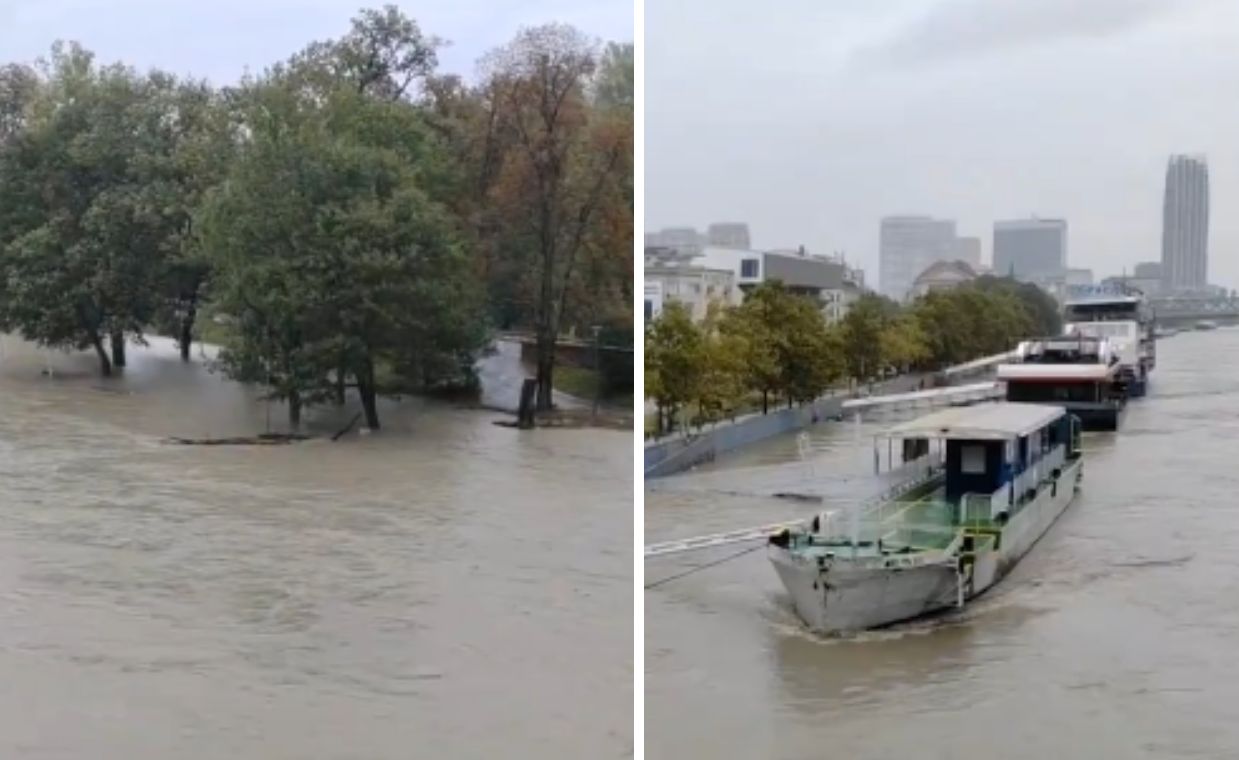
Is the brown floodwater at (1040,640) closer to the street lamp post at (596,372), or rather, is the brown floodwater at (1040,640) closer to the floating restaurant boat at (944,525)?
the floating restaurant boat at (944,525)

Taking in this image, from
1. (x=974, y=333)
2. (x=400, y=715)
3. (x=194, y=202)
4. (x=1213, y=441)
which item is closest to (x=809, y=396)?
(x=974, y=333)

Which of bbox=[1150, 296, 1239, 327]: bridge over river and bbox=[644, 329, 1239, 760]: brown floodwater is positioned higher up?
bbox=[1150, 296, 1239, 327]: bridge over river

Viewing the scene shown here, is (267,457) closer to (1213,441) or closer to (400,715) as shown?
(400,715)

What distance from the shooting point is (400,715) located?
11.1 feet

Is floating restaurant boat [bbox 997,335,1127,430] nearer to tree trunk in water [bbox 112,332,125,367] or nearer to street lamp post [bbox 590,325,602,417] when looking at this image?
street lamp post [bbox 590,325,602,417]

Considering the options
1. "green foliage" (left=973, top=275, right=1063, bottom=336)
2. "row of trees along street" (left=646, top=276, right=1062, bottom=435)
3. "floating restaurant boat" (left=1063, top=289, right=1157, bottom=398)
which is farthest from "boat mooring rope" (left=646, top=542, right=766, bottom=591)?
"floating restaurant boat" (left=1063, top=289, right=1157, bottom=398)

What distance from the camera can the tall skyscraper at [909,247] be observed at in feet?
11.2

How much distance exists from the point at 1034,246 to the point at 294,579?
1.86m

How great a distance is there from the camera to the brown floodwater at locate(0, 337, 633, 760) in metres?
3.35

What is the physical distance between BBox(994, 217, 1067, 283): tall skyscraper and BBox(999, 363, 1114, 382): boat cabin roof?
21 cm

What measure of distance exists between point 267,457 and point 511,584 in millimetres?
674

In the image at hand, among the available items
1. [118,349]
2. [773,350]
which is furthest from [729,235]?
[118,349]

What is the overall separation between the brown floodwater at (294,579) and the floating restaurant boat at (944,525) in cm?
46

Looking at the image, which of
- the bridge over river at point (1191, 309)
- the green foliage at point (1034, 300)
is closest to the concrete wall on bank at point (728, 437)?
the green foliage at point (1034, 300)
